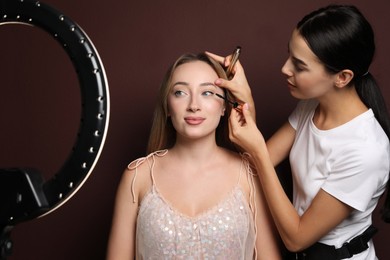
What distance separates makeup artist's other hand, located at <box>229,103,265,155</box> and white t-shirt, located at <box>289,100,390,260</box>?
0.18 m

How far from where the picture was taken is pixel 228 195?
5.09ft

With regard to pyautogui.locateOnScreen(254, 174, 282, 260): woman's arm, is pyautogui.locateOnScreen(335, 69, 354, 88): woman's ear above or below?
above

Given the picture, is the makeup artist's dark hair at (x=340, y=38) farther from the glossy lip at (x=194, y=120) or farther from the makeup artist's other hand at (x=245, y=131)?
the glossy lip at (x=194, y=120)

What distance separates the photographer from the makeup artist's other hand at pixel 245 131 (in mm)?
1474

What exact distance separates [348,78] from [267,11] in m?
0.56

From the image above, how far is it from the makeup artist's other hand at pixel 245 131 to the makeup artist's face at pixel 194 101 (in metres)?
0.06

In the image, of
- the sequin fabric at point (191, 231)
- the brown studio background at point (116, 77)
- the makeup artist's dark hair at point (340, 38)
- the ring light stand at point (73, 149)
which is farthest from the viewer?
the brown studio background at point (116, 77)

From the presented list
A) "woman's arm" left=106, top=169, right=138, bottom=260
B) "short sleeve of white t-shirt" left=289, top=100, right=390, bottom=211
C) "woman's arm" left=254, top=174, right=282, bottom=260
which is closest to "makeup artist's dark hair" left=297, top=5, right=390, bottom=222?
"short sleeve of white t-shirt" left=289, top=100, right=390, bottom=211

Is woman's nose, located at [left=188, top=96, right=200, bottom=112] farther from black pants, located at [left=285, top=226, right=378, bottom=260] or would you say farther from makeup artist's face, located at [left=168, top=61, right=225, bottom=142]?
black pants, located at [left=285, top=226, right=378, bottom=260]

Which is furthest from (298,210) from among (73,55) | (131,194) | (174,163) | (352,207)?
(73,55)

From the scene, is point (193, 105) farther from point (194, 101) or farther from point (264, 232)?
point (264, 232)

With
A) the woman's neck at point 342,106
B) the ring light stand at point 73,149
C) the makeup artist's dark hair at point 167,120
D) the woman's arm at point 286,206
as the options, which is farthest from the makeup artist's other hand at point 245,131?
the ring light stand at point 73,149

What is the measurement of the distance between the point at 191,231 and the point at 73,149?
800 mm

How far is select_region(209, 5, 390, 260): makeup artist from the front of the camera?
4.55ft
